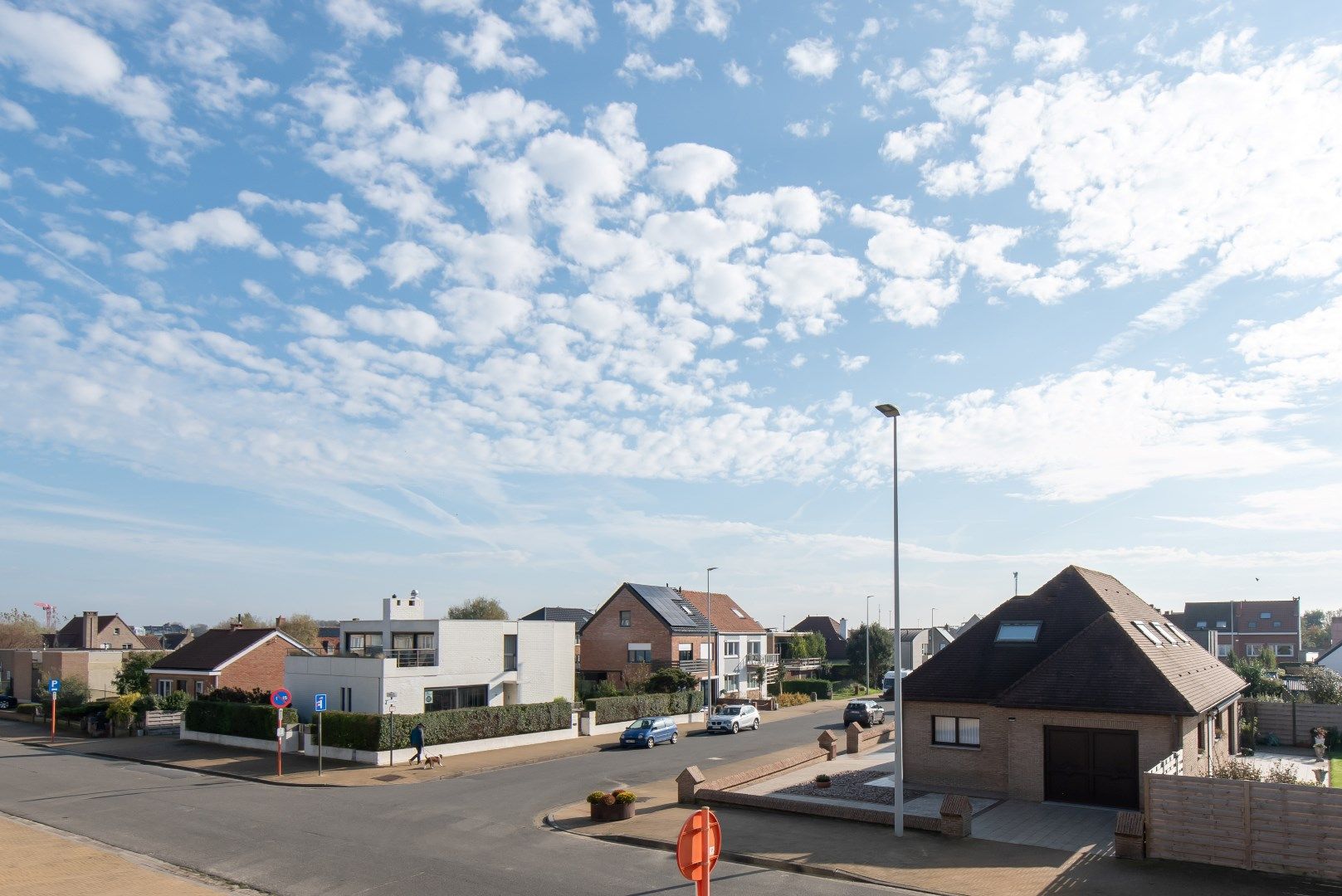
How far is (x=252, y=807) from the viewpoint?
2575 cm

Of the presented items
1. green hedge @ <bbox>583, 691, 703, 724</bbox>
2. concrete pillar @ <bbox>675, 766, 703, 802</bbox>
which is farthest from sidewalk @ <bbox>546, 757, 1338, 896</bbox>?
green hedge @ <bbox>583, 691, 703, 724</bbox>

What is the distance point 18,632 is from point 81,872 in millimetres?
101008

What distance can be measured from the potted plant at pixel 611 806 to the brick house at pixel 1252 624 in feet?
286

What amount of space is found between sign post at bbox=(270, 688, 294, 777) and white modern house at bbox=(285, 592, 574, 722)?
7.55 feet

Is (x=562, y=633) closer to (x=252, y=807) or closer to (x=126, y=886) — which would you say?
(x=252, y=807)

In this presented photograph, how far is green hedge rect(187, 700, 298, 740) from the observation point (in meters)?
36.9

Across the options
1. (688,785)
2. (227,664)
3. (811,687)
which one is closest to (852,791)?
(688,785)

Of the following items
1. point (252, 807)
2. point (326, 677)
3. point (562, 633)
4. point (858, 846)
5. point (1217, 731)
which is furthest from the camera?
point (562, 633)

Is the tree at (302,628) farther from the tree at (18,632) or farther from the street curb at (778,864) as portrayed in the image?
the street curb at (778,864)

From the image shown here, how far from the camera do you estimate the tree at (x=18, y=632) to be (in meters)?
97.6

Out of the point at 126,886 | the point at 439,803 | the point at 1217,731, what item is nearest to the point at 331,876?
the point at 126,886

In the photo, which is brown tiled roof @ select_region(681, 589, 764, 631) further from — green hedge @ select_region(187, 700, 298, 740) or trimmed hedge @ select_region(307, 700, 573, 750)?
green hedge @ select_region(187, 700, 298, 740)

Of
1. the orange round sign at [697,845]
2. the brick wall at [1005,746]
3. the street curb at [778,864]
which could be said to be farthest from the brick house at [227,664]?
the orange round sign at [697,845]

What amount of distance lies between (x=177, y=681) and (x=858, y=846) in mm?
43728
